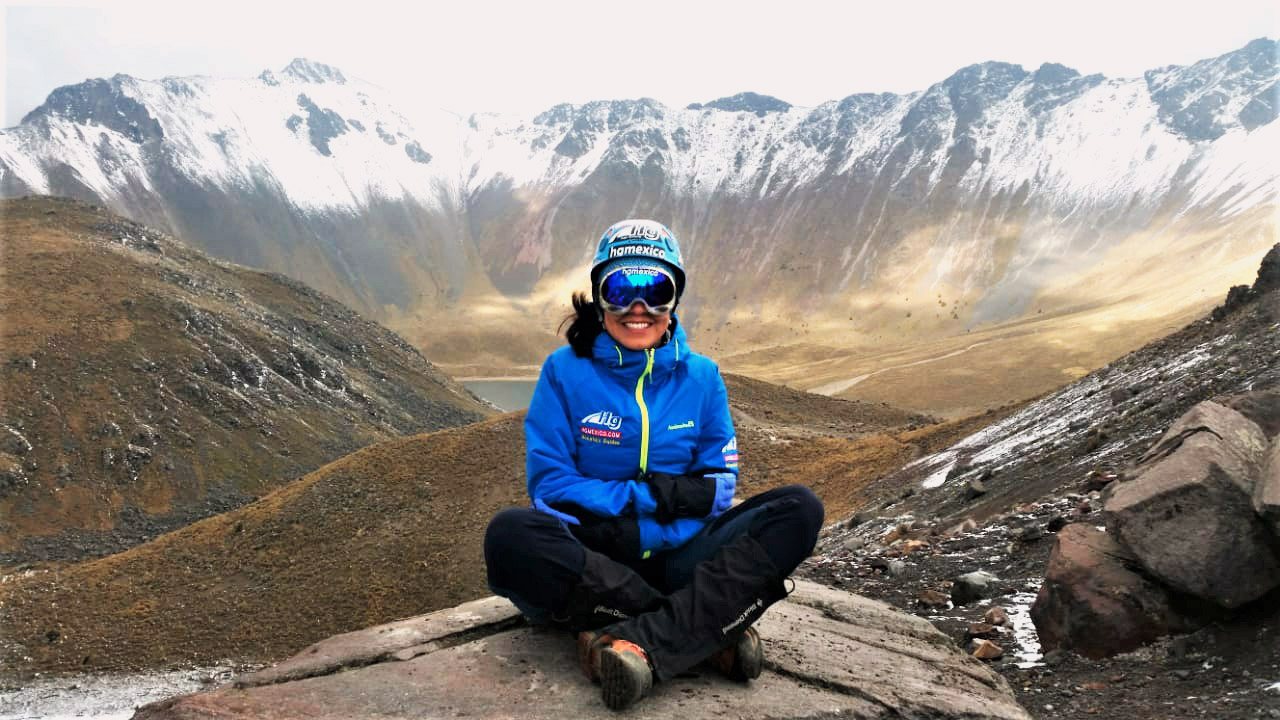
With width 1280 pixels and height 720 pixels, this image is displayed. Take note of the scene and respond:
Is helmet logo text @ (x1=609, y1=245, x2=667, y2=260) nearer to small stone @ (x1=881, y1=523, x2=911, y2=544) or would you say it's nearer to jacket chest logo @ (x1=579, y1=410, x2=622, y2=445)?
jacket chest logo @ (x1=579, y1=410, x2=622, y2=445)

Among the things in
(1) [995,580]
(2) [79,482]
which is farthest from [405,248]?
(1) [995,580]

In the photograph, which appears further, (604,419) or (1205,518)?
(1205,518)

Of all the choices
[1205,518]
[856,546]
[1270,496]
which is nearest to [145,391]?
[856,546]

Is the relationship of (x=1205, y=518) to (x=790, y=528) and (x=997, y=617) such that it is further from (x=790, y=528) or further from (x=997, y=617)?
(x=790, y=528)

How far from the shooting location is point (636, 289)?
5.69 meters

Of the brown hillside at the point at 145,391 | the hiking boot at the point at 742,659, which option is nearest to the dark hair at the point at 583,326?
the hiking boot at the point at 742,659

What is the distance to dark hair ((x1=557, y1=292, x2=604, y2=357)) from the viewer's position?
568 centimetres

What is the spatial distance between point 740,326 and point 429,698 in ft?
467

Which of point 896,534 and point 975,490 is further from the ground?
point 975,490

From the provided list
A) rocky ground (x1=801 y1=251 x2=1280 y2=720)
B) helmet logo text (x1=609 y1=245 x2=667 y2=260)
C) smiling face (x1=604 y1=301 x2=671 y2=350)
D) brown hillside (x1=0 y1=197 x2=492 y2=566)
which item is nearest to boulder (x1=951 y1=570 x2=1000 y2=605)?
rocky ground (x1=801 y1=251 x2=1280 y2=720)

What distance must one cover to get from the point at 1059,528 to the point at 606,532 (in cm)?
690

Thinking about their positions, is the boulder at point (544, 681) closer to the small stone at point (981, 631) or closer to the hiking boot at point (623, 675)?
the hiking boot at point (623, 675)

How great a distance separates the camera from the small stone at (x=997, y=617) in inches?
295

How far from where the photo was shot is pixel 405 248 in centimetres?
18775
